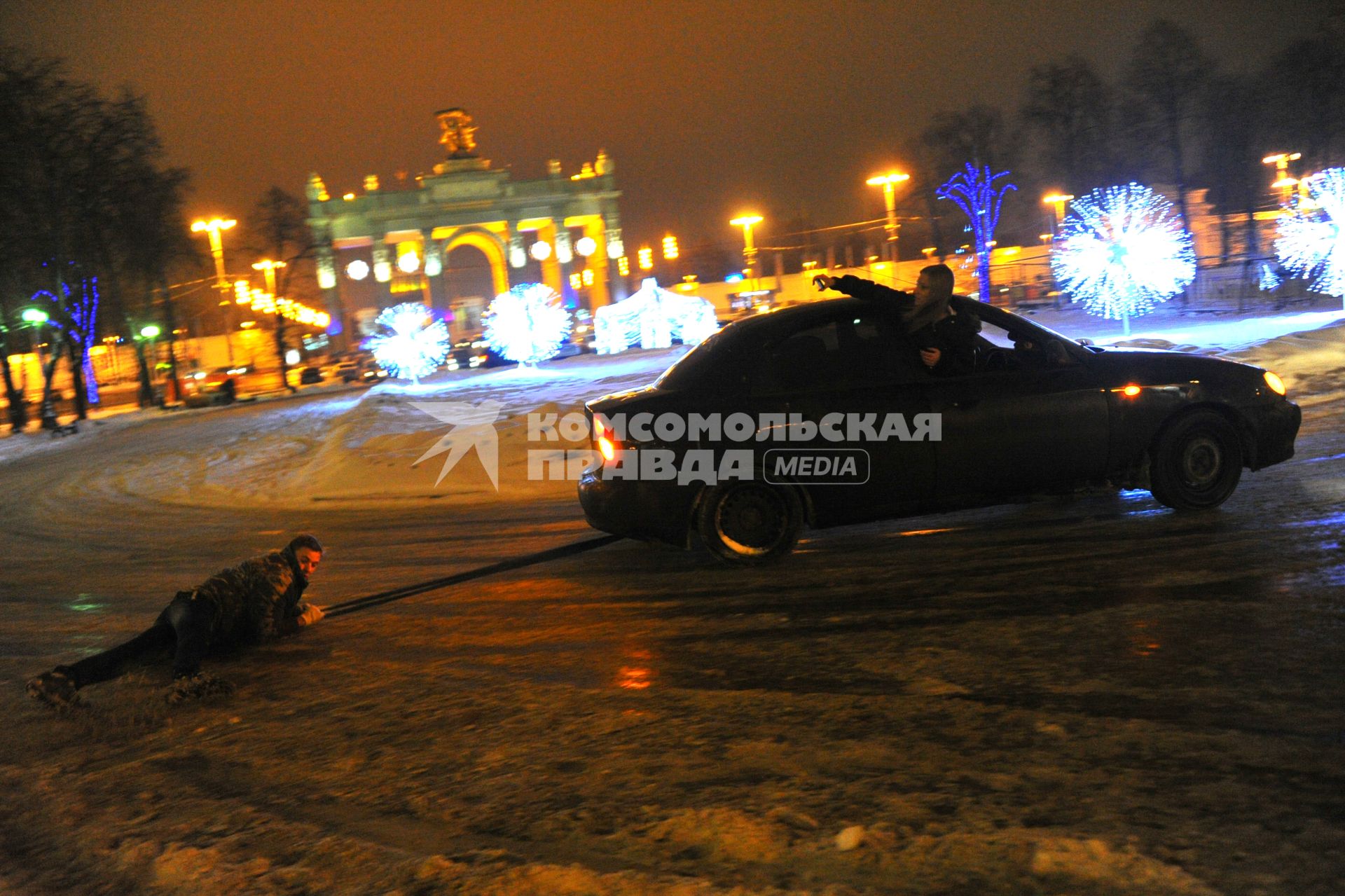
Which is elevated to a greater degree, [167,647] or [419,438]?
[419,438]

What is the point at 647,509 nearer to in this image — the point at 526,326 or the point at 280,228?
the point at 526,326

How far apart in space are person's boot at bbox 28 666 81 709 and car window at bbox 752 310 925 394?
4.01 meters

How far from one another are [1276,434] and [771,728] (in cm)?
481

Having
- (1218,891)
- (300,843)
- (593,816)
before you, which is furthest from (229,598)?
(1218,891)

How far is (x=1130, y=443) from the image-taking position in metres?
6.89

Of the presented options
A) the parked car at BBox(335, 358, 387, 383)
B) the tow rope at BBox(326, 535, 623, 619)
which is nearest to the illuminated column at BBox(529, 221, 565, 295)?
the parked car at BBox(335, 358, 387, 383)

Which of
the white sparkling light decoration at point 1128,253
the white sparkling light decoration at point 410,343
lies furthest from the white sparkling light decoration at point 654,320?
the white sparkling light decoration at point 1128,253

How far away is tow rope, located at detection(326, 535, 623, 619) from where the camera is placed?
23.5 ft

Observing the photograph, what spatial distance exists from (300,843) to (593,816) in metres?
0.98

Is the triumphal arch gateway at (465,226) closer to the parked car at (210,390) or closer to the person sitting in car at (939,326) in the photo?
the parked car at (210,390)

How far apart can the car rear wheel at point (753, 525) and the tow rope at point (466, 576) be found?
69cm

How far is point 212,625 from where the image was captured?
5703 mm

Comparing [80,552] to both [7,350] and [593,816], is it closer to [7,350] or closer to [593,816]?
[593,816]

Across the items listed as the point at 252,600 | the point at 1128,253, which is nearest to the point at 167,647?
the point at 252,600
